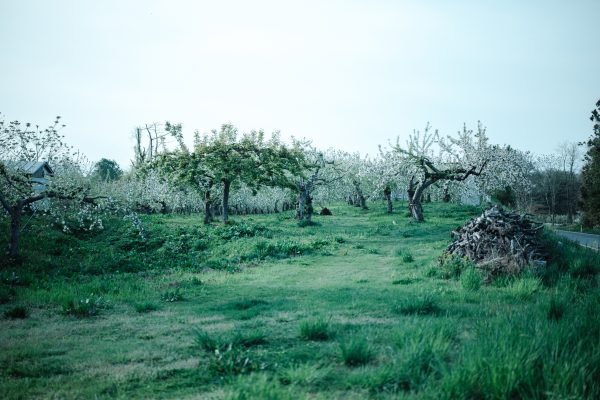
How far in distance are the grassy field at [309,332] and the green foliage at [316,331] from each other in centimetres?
2

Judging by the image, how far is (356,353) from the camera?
5.45 m

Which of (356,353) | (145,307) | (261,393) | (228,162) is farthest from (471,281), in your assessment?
(228,162)

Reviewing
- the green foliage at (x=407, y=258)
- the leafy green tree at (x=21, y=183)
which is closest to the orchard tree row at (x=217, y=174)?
the leafy green tree at (x=21, y=183)

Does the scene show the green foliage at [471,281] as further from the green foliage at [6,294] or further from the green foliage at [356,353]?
the green foliage at [6,294]

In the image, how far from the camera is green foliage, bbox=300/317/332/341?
670cm

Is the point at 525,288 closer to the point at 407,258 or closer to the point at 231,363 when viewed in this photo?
the point at 407,258

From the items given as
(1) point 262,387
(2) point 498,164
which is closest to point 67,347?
(1) point 262,387

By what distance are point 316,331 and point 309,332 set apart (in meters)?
0.13

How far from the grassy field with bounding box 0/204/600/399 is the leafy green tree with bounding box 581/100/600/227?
3159 cm

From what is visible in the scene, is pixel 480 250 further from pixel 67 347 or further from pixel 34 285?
pixel 34 285

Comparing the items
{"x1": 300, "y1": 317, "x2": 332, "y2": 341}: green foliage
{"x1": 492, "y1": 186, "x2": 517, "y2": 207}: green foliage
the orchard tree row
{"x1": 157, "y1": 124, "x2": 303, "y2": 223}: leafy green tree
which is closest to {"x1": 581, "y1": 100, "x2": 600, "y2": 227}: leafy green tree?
the orchard tree row

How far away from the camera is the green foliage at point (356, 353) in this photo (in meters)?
5.46

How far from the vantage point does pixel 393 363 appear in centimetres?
506

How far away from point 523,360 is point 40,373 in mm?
6832
